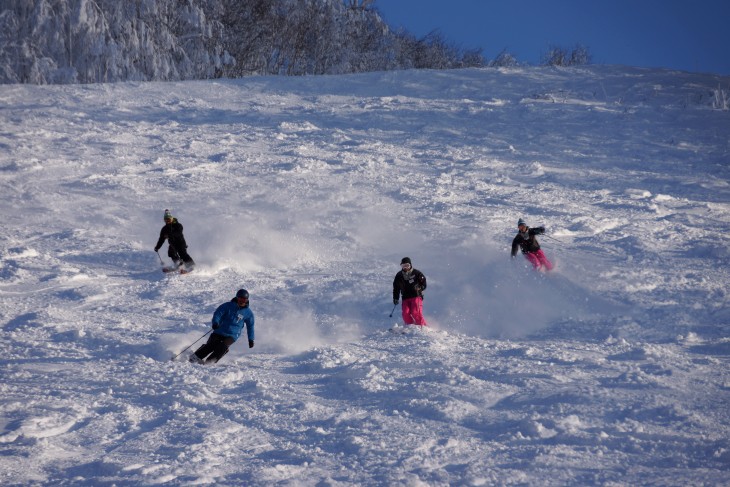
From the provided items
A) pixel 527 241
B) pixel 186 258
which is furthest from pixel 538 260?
pixel 186 258

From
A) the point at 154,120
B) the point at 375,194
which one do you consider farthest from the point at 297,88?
the point at 375,194

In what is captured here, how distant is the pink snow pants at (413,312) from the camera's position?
9.05 metres

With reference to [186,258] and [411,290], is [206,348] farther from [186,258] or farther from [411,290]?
[186,258]

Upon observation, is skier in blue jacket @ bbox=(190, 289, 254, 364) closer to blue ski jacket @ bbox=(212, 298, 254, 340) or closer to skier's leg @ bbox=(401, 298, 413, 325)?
blue ski jacket @ bbox=(212, 298, 254, 340)

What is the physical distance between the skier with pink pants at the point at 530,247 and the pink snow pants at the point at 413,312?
2821 mm

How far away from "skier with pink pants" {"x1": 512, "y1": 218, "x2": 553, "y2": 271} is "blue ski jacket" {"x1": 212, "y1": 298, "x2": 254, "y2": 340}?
17.8 ft

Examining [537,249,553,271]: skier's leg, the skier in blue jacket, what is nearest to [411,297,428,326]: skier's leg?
the skier in blue jacket

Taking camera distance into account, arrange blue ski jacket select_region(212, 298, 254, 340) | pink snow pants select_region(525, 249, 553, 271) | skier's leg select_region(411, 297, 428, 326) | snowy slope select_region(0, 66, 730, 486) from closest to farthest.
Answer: snowy slope select_region(0, 66, 730, 486)
blue ski jacket select_region(212, 298, 254, 340)
skier's leg select_region(411, 297, 428, 326)
pink snow pants select_region(525, 249, 553, 271)

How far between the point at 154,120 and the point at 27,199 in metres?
6.57

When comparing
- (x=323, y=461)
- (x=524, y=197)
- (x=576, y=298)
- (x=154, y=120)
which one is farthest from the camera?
(x=154, y=120)

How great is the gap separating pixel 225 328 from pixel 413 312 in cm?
289

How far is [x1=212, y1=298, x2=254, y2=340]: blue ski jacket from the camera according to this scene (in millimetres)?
7750

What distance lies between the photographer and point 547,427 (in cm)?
531

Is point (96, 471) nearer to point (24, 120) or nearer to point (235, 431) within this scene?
point (235, 431)
